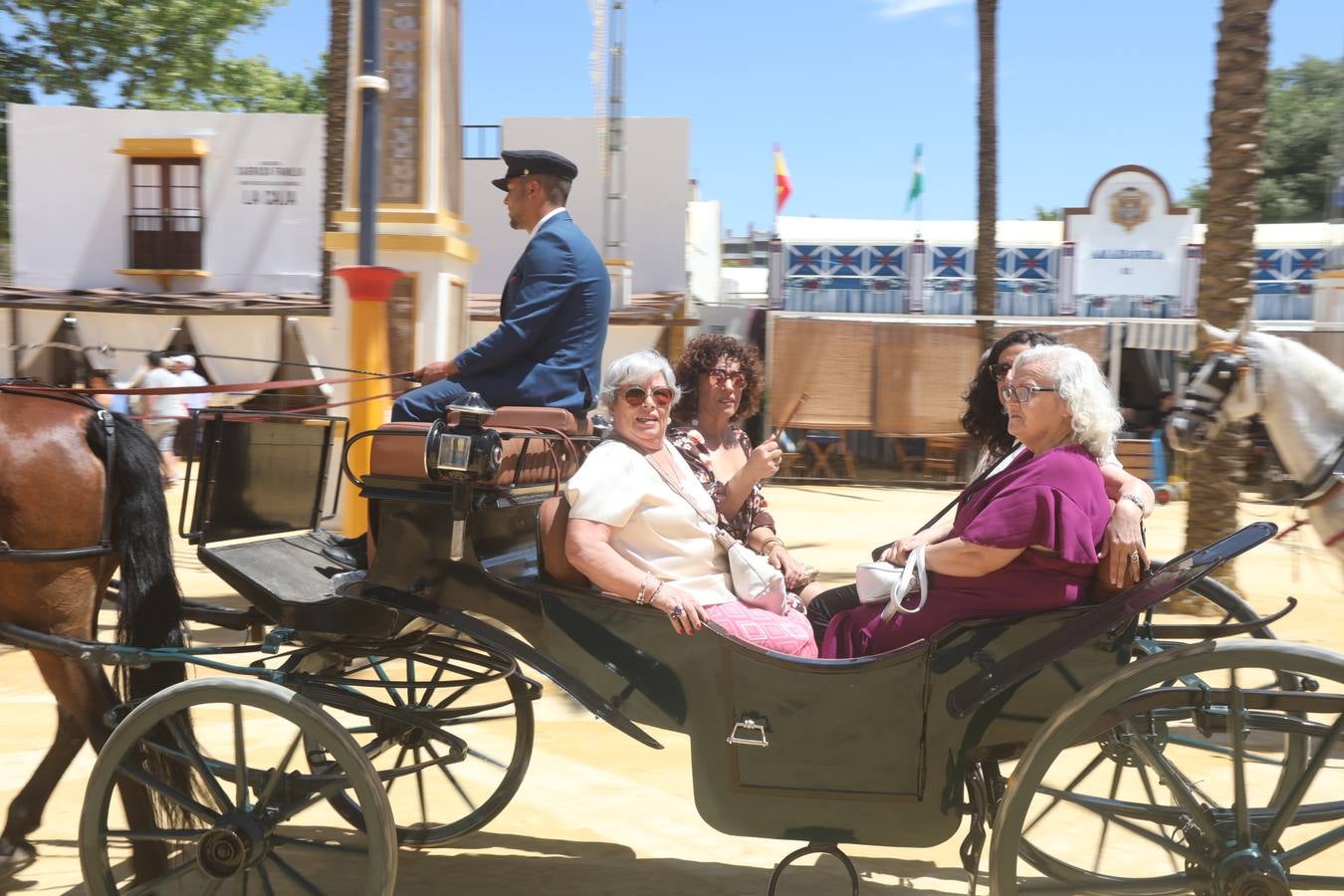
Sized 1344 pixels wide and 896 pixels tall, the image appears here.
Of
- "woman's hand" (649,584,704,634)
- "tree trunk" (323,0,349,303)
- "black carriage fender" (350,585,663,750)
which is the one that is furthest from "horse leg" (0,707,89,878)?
"tree trunk" (323,0,349,303)

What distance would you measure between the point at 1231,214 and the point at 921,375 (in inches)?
367

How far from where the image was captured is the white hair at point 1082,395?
8.89 feet

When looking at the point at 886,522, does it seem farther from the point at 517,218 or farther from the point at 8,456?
the point at 8,456

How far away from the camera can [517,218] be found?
3.79 meters

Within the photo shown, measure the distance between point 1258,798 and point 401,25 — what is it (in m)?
6.95

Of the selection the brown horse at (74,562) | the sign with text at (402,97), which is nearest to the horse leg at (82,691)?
the brown horse at (74,562)

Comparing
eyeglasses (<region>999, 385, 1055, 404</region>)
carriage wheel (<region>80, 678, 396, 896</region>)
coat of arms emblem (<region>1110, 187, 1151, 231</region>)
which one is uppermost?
coat of arms emblem (<region>1110, 187, 1151, 231</region>)

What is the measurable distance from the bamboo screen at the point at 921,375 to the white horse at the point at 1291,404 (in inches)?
452

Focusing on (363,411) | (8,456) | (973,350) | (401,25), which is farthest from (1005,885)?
(973,350)

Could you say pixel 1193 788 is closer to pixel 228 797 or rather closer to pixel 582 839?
pixel 582 839

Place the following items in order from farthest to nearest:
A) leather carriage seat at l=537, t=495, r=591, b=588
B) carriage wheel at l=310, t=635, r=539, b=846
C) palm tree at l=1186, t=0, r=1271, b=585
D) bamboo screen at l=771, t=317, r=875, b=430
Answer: bamboo screen at l=771, t=317, r=875, b=430 < palm tree at l=1186, t=0, r=1271, b=585 < carriage wheel at l=310, t=635, r=539, b=846 < leather carriage seat at l=537, t=495, r=591, b=588

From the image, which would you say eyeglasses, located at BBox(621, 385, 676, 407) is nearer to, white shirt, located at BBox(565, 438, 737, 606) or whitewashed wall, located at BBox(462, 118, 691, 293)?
white shirt, located at BBox(565, 438, 737, 606)

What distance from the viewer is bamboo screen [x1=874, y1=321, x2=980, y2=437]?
16.5m

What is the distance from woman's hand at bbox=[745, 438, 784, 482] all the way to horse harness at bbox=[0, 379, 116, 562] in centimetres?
203
